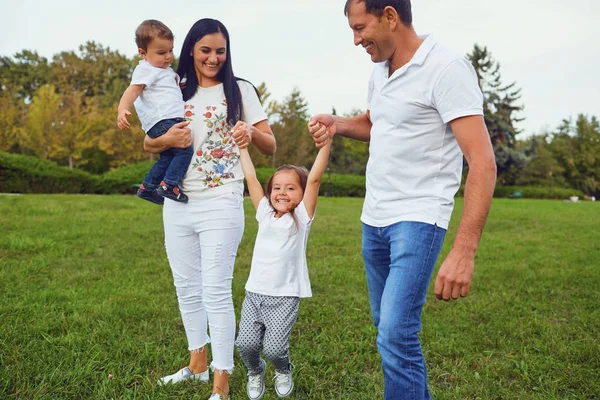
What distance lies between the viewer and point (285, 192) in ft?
9.64

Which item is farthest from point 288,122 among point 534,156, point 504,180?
point 534,156

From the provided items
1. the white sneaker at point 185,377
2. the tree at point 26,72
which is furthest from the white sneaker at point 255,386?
the tree at point 26,72

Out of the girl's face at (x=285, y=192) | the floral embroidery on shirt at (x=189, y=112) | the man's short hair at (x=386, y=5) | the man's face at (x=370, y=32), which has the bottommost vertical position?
the girl's face at (x=285, y=192)

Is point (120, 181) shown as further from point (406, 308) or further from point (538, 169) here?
point (538, 169)

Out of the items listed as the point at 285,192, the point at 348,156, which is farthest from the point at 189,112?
the point at 348,156

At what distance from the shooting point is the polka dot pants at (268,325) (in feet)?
9.39

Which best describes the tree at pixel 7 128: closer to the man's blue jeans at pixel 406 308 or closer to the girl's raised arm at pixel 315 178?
the girl's raised arm at pixel 315 178

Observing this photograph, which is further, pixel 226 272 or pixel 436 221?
pixel 226 272

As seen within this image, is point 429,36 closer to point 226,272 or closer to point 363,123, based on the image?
point 363,123

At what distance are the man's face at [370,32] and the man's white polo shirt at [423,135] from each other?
124 millimetres

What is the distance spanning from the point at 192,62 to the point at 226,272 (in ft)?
3.96

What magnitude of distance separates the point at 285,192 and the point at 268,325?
0.72 m

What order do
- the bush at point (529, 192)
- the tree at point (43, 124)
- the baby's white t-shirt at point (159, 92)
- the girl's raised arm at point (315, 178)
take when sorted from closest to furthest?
1. the girl's raised arm at point (315, 178)
2. the baby's white t-shirt at point (159, 92)
3. the tree at point (43, 124)
4. the bush at point (529, 192)

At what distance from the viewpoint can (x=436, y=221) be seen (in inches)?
84.7
